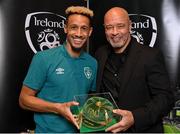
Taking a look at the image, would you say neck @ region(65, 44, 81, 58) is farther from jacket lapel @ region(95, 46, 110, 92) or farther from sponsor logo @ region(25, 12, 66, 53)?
sponsor logo @ region(25, 12, 66, 53)

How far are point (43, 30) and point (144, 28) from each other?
3.11ft

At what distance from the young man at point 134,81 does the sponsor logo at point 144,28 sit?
0.74 meters

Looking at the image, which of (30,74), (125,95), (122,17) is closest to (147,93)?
(125,95)

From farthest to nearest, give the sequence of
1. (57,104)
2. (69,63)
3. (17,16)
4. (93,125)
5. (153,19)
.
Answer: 1. (153,19)
2. (17,16)
3. (69,63)
4. (57,104)
5. (93,125)

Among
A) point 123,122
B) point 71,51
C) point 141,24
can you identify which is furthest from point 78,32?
point 141,24

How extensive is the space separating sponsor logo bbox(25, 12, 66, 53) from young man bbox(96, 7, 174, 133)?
2.69ft

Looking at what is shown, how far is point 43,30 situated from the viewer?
109 inches

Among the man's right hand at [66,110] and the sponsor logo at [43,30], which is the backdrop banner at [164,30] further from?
the man's right hand at [66,110]

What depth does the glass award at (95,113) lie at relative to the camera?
1.78m

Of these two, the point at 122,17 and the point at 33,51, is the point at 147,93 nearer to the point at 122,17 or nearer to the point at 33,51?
the point at 122,17

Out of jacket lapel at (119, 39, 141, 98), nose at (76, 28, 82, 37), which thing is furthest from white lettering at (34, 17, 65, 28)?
jacket lapel at (119, 39, 141, 98)

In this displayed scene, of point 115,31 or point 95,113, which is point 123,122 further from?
point 115,31

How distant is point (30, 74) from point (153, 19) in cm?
139

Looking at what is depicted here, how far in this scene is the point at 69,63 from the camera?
2059mm
